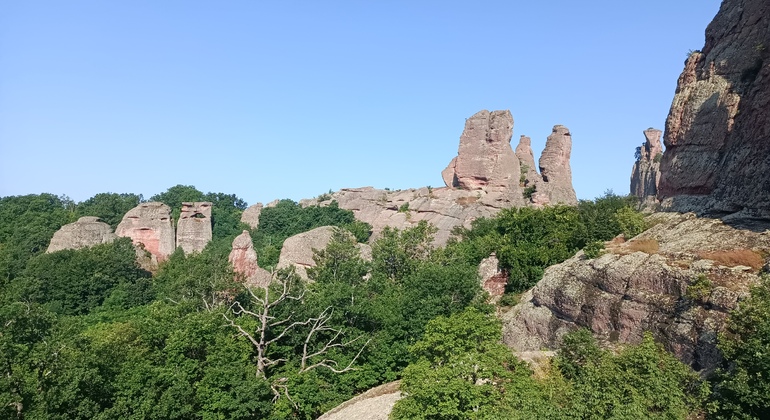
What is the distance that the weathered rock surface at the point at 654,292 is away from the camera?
1833cm

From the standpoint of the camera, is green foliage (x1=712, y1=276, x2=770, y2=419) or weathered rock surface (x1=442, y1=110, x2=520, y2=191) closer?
green foliage (x1=712, y1=276, x2=770, y2=419)

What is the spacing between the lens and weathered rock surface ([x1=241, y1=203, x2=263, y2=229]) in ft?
235

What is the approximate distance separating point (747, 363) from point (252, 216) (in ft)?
211

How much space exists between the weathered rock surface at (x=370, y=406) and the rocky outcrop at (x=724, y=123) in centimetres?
1629

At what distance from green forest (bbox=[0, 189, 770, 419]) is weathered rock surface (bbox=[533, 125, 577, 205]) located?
17016mm

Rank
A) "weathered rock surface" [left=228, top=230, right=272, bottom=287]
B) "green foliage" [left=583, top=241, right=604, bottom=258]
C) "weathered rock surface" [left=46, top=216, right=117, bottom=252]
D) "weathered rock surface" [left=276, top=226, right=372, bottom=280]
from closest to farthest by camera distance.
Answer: "green foliage" [left=583, top=241, right=604, bottom=258], "weathered rock surface" [left=228, top=230, right=272, bottom=287], "weathered rock surface" [left=276, top=226, right=372, bottom=280], "weathered rock surface" [left=46, top=216, right=117, bottom=252]

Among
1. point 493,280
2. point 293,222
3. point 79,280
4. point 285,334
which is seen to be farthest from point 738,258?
point 293,222

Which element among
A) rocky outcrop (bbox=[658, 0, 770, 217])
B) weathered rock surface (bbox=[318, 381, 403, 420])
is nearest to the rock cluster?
rocky outcrop (bbox=[658, 0, 770, 217])

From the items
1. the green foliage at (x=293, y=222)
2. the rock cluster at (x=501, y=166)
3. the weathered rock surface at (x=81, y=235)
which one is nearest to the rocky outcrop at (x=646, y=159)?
the rock cluster at (x=501, y=166)

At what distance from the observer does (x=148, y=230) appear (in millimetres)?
60719

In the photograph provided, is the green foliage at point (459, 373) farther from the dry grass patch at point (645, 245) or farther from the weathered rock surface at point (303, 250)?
the weathered rock surface at point (303, 250)

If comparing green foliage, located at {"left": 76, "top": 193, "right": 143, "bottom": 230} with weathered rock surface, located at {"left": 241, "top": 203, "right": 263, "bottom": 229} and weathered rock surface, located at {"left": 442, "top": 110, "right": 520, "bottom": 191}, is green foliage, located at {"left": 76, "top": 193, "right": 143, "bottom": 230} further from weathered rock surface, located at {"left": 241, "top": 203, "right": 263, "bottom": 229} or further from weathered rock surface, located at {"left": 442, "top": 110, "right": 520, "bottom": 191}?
weathered rock surface, located at {"left": 442, "top": 110, "right": 520, "bottom": 191}

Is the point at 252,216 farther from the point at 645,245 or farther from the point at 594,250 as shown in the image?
the point at 645,245

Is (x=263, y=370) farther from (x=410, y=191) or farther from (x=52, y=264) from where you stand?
(x=410, y=191)
